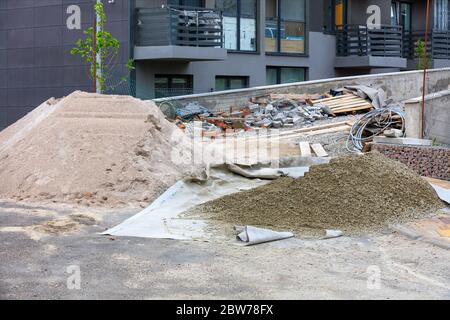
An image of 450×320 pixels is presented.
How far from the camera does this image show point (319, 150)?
16719mm

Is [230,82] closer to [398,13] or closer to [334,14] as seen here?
[334,14]

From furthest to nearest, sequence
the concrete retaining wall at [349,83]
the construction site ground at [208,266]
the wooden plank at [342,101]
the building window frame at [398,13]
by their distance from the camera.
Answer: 1. the building window frame at [398,13]
2. the wooden plank at [342,101]
3. the concrete retaining wall at [349,83]
4. the construction site ground at [208,266]

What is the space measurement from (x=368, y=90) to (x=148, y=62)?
24.7ft

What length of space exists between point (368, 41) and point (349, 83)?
529cm

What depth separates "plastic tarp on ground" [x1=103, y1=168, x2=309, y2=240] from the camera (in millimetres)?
9305

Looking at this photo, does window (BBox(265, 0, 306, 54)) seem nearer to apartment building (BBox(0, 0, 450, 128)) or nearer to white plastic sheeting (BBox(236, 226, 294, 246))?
apartment building (BBox(0, 0, 450, 128))

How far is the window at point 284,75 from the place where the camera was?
2780 cm

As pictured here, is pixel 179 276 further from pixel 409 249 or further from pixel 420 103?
pixel 420 103

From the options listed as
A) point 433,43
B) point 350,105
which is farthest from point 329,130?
point 433,43

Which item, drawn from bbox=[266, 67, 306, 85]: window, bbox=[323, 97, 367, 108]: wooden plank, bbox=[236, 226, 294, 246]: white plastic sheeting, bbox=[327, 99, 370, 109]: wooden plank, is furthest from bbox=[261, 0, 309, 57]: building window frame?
bbox=[236, 226, 294, 246]: white plastic sheeting

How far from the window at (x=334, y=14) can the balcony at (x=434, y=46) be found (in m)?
4.66

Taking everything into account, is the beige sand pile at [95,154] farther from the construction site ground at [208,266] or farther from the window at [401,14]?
the window at [401,14]

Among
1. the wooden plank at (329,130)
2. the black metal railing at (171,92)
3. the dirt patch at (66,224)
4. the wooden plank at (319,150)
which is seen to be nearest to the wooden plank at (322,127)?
the wooden plank at (329,130)

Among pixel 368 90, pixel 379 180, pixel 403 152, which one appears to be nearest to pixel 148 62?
Result: pixel 368 90
